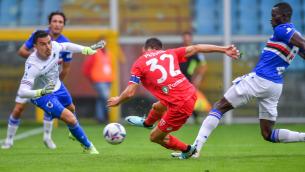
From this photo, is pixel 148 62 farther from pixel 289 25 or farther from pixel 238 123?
pixel 238 123

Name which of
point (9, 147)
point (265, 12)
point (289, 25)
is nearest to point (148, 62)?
point (289, 25)

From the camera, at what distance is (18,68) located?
20531 mm

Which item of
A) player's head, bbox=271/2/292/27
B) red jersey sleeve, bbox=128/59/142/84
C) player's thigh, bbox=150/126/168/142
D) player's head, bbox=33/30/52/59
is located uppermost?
player's head, bbox=271/2/292/27

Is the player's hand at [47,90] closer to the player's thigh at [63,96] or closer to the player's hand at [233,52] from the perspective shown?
the player's thigh at [63,96]

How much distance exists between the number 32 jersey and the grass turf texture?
31.7 inches

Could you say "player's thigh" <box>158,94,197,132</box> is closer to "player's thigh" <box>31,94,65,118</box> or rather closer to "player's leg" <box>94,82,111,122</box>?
"player's thigh" <box>31,94,65,118</box>

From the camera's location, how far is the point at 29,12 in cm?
2141

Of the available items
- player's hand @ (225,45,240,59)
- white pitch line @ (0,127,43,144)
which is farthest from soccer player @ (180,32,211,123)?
player's hand @ (225,45,240,59)

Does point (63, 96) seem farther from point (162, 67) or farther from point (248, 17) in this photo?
point (248, 17)

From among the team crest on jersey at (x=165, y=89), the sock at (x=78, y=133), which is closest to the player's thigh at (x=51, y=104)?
the sock at (x=78, y=133)

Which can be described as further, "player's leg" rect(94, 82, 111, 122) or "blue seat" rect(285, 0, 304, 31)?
"blue seat" rect(285, 0, 304, 31)

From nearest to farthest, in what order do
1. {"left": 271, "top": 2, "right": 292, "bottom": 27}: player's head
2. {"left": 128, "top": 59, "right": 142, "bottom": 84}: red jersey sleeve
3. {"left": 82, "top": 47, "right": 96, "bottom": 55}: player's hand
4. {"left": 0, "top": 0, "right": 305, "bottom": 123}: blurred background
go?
{"left": 128, "top": 59, "right": 142, "bottom": 84}: red jersey sleeve
{"left": 271, "top": 2, "right": 292, "bottom": 27}: player's head
{"left": 82, "top": 47, "right": 96, "bottom": 55}: player's hand
{"left": 0, "top": 0, "right": 305, "bottom": 123}: blurred background

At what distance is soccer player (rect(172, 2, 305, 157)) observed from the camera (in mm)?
10570

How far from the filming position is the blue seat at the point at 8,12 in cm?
2109
